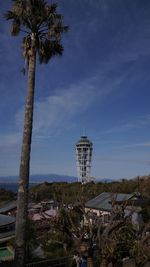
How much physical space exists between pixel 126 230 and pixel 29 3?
536 inches

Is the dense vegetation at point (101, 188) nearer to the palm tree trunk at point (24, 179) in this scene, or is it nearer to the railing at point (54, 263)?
the railing at point (54, 263)

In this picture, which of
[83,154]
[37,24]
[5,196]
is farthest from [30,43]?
[83,154]

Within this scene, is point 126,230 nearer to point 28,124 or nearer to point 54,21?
point 28,124

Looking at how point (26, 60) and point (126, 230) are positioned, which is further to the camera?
point (126, 230)

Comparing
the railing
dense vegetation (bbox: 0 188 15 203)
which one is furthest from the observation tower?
the railing

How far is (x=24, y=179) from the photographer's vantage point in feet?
46.7

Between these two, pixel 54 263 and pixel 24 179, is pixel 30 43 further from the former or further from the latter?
pixel 54 263

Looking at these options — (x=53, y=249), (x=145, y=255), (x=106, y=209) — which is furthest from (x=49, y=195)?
(x=145, y=255)

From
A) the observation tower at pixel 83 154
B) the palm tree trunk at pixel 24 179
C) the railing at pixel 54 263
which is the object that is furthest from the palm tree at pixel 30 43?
the observation tower at pixel 83 154

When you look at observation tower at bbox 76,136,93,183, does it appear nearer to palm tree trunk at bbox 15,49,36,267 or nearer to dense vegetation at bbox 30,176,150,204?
dense vegetation at bbox 30,176,150,204

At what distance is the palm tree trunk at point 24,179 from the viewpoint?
44.1 ft

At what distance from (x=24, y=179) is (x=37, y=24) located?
8028mm

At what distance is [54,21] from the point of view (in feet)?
54.6

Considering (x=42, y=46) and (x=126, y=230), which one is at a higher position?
(x=42, y=46)
